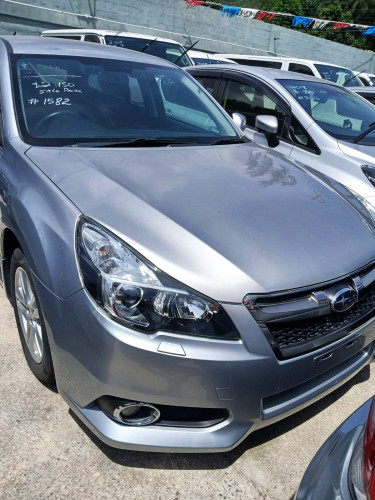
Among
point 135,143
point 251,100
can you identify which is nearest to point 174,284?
point 135,143

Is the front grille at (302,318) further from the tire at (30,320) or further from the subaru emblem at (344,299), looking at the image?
the tire at (30,320)

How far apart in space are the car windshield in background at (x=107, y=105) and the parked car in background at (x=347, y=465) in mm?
1923

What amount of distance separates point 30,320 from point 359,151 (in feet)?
10.4

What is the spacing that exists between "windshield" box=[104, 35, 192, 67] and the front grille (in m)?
8.11

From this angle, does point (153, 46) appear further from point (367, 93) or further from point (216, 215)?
point (216, 215)

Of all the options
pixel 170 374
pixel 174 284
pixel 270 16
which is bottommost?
pixel 170 374

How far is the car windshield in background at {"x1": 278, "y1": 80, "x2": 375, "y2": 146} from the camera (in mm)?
4496

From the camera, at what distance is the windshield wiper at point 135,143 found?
2.55m

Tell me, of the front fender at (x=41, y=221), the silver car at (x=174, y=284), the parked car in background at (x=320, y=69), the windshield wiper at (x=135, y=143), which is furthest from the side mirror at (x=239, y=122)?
the parked car in background at (x=320, y=69)

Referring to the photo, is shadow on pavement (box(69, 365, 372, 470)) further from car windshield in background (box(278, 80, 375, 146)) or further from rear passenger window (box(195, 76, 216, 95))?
rear passenger window (box(195, 76, 216, 95))

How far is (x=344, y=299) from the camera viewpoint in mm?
1961

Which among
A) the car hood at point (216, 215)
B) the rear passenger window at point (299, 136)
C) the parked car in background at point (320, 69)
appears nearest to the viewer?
the car hood at point (216, 215)

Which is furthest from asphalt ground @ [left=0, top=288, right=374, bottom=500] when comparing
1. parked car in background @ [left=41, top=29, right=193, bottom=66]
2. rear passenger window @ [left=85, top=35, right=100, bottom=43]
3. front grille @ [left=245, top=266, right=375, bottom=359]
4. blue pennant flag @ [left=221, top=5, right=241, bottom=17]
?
blue pennant flag @ [left=221, top=5, right=241, bottom=17]

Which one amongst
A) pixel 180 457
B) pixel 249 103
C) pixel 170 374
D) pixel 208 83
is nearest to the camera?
pixel 170 374
